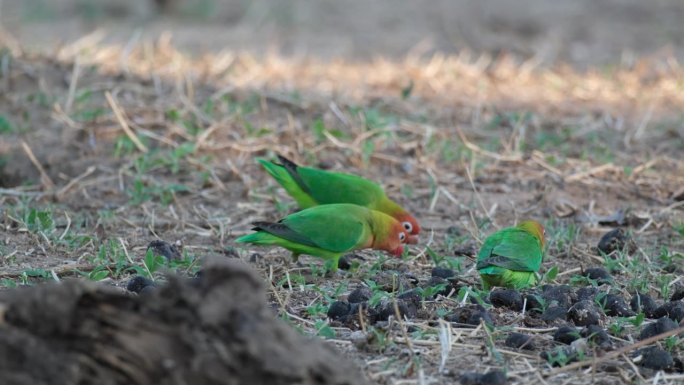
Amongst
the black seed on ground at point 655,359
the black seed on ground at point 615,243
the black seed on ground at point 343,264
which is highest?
the black seed on ground at point 655,359

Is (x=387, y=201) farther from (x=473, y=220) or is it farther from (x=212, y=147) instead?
(x=212, y=147)

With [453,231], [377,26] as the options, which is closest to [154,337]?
[453,231]

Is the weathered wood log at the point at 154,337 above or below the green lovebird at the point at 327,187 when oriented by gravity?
above

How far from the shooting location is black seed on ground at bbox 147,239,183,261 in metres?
4.71

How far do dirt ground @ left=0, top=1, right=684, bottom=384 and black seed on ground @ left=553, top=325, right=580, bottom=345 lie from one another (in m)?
0.01

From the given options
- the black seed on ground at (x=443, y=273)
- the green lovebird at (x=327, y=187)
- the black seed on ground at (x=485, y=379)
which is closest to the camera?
the black seed on ground at (x=485, y=379)

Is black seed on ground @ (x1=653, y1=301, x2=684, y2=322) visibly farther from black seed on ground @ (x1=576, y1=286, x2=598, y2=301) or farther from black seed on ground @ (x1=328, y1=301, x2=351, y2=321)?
black seed on ground @ (x1=328, y1=301, x2=351, y2=321)

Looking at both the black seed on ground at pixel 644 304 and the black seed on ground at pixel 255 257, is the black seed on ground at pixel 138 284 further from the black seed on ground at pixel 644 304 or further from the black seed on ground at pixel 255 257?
the black seed on ground at pixel 644 304

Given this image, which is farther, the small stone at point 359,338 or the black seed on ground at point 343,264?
the black seed on ground at point 343,264

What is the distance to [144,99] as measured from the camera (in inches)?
276

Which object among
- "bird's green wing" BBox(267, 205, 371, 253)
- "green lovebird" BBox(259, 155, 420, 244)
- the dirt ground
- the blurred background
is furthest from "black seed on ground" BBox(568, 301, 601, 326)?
the blurred background

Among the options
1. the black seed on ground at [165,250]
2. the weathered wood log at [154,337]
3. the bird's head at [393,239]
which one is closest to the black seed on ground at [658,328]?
the bird's head at [393,239]

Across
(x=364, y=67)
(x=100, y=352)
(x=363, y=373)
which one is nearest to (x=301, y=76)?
(x=364, y=67)

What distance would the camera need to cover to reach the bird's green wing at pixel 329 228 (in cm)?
459
